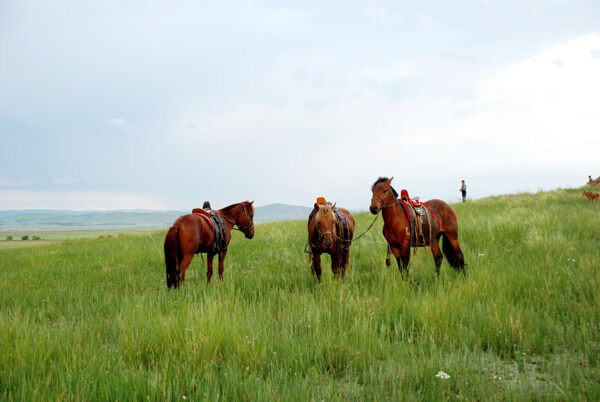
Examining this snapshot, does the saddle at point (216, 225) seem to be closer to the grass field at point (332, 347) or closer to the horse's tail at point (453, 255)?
the grass field at point (332, 347)

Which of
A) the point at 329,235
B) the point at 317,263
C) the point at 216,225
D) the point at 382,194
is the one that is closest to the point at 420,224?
the point at 382,194

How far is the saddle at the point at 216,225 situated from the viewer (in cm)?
759

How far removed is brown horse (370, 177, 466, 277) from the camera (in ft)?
21.5

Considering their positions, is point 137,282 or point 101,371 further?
point 137,282

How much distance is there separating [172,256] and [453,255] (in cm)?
587

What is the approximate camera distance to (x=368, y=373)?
128 inches

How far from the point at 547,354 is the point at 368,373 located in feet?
6.38

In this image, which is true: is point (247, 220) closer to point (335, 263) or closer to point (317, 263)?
point (317, 263)

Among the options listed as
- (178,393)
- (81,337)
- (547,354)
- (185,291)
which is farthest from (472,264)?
(81,337)

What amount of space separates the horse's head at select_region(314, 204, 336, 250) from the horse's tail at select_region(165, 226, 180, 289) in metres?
2.81

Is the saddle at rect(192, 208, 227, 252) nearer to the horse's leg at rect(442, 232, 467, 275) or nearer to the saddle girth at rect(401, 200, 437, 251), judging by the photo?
the saddle girth at rect(401, 200, 437, 251)

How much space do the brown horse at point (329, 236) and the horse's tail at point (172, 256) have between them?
8.65ft

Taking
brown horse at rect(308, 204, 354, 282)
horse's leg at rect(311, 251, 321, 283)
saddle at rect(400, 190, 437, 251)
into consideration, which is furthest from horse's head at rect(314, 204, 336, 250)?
saddle at rect(400, 190, 437, 251)

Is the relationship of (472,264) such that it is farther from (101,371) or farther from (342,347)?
(101,371)
